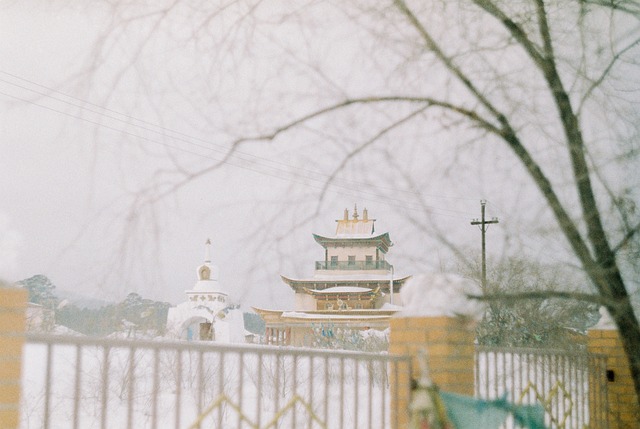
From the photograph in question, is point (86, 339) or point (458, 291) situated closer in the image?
point (86, 339)

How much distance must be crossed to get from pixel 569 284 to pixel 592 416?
1.80 m

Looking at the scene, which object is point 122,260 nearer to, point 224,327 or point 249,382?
point 249,382

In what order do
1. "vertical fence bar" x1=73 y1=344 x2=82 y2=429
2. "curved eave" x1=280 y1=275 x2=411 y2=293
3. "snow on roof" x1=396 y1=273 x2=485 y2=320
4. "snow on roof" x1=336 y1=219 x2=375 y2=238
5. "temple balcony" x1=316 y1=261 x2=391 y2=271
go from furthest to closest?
"snow on roof" x1=336 y1=219 x2=375 y2=238, "temple balcony" x1=316 y1=261 x2=391 y2=271, "curved eave" x1=280 y1=275 x2=411 y2=293, "snow on roof" x1=396 y1=273 x2=485 y2=320, "vertical fence bar" x1=73 y1=344 x2=82 y2=429

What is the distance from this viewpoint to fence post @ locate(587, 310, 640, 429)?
5.44 m

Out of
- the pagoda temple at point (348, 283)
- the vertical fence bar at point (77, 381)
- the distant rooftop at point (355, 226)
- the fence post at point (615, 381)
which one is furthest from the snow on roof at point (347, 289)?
the vertical fence bar at point (77, 381)

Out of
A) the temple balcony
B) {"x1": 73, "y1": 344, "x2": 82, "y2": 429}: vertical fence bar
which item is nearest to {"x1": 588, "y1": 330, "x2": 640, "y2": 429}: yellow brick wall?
{"x1": 73, "y1": 344, "x2": 82, "y2": 429}: vertical fence bar

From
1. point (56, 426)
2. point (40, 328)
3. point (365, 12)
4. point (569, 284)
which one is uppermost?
point (365, 12)

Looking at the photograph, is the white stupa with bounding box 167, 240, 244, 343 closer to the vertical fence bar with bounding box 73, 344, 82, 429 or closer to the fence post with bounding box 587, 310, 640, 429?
the fence post with bounding box 587, 310, 640, 429

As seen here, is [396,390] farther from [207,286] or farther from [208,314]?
[207,286]

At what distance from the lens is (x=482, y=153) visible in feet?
11.8

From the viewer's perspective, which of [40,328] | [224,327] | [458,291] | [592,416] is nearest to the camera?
[458,291]

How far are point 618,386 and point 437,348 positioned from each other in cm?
264

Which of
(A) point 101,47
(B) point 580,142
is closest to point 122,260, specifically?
(A) point 101,47

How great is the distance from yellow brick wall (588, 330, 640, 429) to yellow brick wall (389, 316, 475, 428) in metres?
2.30
